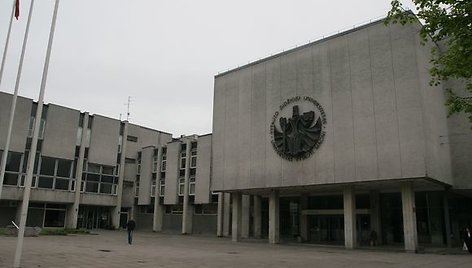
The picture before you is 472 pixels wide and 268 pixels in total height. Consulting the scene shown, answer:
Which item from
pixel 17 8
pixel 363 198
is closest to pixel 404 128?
pixel 363 198

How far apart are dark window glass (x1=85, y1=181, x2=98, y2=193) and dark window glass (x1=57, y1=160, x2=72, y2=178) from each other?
3060mm

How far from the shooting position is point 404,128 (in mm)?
27156

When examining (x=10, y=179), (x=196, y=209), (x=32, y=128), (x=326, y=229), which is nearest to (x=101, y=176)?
(x=32, y=128)

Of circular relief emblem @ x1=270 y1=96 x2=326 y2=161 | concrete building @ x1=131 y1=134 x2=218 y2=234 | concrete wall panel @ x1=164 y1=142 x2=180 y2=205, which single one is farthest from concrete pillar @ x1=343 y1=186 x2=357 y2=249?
concrete wall panel @ x1=164 y1=142 x2=180 y2=205

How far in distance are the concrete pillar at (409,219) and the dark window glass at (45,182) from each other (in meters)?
37.2

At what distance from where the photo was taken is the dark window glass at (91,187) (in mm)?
50719

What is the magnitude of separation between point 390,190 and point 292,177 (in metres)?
8.67

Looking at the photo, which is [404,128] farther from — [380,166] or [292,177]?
[292,177]

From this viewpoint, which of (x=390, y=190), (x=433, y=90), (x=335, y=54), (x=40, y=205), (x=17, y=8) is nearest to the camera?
(x=17, y=8)

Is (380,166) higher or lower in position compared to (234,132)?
lower

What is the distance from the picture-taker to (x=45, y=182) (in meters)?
46.3

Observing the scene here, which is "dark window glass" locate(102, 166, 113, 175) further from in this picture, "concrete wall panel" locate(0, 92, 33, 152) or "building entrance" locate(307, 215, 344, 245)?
"building entrance" locate(307, 215, 344, 245)

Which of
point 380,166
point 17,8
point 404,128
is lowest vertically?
point 380,166

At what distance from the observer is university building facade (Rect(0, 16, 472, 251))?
92.3ft
